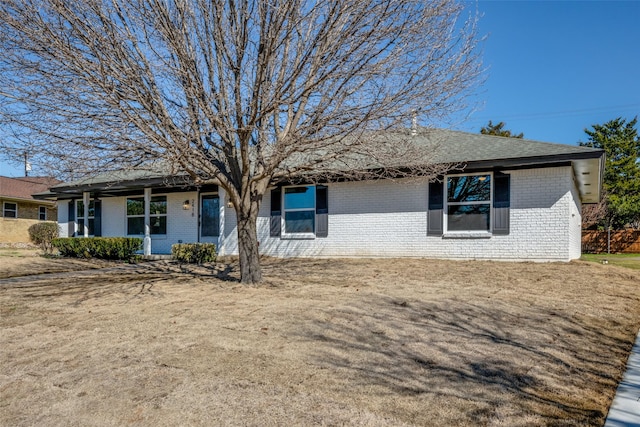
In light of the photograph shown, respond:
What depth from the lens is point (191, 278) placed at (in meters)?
9.19

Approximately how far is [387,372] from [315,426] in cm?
109

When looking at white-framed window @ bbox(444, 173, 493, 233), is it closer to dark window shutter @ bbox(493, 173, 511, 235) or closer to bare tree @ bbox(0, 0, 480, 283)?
dark window shutter @ bbox(493, 173, 511, 235)

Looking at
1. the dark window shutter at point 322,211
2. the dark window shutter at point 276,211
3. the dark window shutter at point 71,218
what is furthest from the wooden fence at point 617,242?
the dark window shutter at point 71,218

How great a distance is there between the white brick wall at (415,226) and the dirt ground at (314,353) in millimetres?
2754

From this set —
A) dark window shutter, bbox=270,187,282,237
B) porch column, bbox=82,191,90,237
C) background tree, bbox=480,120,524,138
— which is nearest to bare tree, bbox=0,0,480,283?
dark window shutter, bbox=270,187,282,237

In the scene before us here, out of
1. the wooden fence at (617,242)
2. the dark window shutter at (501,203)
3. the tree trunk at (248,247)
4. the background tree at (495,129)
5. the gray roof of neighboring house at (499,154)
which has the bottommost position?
the wooden fence at (617,242)

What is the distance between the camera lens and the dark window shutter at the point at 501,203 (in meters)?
10.8

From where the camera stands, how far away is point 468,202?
11.3 meters

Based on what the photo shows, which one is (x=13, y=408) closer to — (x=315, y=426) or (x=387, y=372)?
(x=315, y=426)

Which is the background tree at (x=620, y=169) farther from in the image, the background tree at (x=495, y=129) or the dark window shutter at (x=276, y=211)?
the dark window shutter at (x=276, y=211)

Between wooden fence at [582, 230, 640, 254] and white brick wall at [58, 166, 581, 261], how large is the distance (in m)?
14.1

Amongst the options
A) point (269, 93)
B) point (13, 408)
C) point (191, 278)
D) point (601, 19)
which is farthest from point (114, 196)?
point (601, 19)

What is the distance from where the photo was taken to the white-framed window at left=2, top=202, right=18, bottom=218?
922 inches

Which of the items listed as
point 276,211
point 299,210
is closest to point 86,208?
point 276,211
